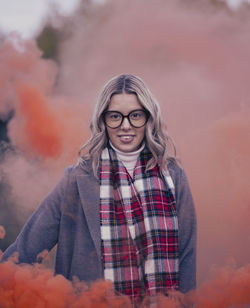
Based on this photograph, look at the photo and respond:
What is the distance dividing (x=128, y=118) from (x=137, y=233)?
1.95 ft

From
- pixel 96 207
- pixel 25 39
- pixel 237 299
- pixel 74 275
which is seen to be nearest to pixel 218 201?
pixel 237 299

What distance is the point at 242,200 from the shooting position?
212 cm

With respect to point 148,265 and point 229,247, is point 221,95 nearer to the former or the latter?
point 229,247

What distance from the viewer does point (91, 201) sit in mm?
1829

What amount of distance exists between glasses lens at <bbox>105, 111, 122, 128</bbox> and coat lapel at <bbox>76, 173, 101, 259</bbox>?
0.29 m

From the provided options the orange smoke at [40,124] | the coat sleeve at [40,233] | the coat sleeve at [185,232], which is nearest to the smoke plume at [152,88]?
the orange smoke at [40,124]

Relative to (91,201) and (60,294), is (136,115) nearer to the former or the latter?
(91,201)

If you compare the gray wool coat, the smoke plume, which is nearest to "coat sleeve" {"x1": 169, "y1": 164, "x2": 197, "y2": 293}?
the gray wool coat

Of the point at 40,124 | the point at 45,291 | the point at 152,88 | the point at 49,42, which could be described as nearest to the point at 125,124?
the point at 152,88

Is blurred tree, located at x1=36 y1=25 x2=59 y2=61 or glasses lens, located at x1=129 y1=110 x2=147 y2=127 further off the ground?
blurred tree, located at x1=36 y1=25 x2=59 y2=61

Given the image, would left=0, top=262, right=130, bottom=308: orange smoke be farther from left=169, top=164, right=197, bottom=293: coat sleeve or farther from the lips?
the lips

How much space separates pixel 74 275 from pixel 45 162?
0.73 m

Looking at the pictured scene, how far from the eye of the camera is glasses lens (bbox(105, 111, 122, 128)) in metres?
1.86

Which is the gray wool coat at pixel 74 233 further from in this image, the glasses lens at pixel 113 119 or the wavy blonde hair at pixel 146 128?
the glasses lens at pixel 113 119
